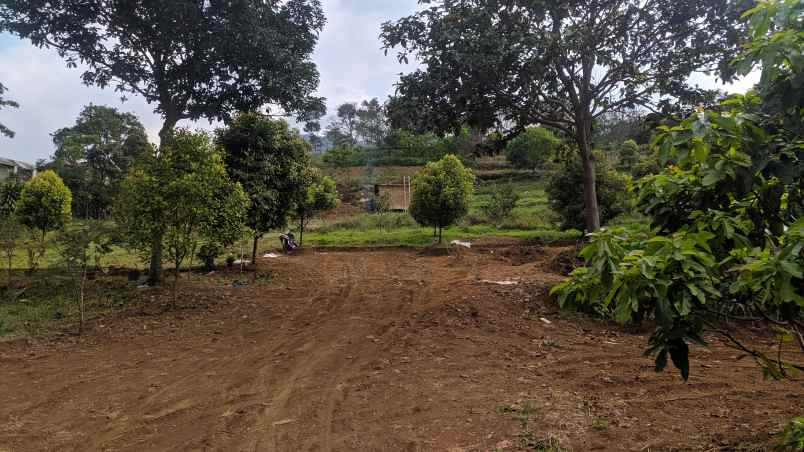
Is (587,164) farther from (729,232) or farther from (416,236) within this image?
(416,236)

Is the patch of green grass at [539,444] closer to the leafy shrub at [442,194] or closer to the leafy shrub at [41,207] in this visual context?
the leafy shrub at [442,194]

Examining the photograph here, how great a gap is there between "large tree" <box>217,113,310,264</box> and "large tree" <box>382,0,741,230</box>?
449 centimetres

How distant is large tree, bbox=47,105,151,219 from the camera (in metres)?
26.8

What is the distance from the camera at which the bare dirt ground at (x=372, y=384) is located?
3463 millimetres

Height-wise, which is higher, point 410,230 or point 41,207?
point 41,207

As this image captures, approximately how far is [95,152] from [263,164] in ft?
79.5

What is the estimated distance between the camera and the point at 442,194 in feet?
49.9

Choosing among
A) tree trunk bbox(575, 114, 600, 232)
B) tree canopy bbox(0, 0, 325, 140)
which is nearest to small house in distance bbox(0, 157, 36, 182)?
tree canopy bbox(0, 0, 325, 140)

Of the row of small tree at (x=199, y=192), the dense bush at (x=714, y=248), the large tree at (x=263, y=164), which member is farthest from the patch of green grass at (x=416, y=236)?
the dense bush at (x=714, y=248)

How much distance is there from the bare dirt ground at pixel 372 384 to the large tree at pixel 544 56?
122 inches

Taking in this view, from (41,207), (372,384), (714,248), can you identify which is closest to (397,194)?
(41,207)

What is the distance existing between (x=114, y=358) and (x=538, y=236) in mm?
14239

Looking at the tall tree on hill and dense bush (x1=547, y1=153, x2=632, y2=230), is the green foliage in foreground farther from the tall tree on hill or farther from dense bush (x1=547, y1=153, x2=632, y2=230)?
dense bush (x1=547, y1=153, x2=632, y2=230)

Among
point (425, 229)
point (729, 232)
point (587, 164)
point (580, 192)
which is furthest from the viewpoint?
point (425, 229)
